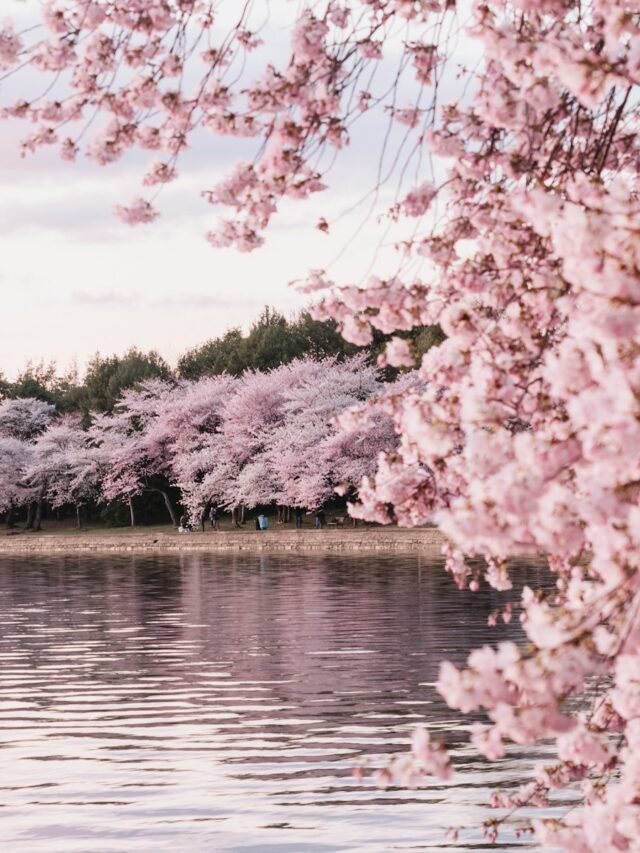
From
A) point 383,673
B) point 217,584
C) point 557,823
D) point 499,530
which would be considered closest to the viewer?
point 499,530

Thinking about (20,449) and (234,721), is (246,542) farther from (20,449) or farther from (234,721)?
(234,721)

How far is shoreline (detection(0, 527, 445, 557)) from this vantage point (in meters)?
57.0

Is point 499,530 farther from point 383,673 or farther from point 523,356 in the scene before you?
point 383,673

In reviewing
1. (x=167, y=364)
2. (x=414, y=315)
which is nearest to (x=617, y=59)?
(x=414, y=315)

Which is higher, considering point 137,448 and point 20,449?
point 20,449

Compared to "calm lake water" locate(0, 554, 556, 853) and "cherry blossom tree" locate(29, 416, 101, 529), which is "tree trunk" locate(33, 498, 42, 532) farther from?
"calm lake water" locate(0, 554, 556, 853)

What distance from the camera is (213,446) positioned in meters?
80.6

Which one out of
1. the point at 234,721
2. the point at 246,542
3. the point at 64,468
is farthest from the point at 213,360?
the point at 234,721

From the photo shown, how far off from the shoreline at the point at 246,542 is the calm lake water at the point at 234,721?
19310 mm

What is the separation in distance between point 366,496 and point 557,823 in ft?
5.92

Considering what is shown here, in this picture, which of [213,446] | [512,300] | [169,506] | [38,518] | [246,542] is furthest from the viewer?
[38,518]

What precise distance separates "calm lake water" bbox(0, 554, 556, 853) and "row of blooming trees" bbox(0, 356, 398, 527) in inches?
1303

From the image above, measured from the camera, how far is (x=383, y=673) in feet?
70.6

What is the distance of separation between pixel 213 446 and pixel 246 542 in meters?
17.0
